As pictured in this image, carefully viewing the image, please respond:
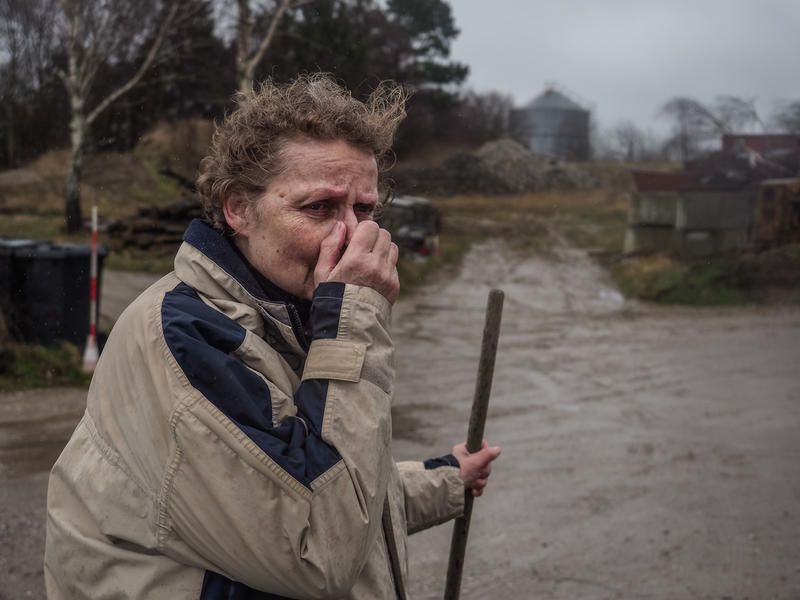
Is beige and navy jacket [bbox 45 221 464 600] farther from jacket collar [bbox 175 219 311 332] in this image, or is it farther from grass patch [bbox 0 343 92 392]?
grass patch [bbox 0 343 92 392]

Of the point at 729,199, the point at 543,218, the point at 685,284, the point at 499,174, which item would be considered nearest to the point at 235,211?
the point at 685,284

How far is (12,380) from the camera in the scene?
284 inches

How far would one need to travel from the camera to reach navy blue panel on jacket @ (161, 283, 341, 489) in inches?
58.3

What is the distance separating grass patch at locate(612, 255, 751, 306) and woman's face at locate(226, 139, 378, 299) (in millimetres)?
13544

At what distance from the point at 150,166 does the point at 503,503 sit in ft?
70.5

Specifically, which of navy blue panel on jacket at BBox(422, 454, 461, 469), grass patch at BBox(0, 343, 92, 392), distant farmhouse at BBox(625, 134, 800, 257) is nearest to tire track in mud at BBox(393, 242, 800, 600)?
navy blue panel on jacket at BBox(422, 454, 461, 469)

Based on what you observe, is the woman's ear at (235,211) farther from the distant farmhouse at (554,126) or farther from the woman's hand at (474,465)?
the distant farmhouse at (554,126)

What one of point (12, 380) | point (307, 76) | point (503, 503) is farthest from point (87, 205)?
point (307, 76)

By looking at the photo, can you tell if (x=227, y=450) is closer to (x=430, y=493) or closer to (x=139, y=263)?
(x=430, y=493)

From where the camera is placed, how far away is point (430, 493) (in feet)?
7.46

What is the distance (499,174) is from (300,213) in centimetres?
1923

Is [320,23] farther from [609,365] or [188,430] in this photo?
[188,430]

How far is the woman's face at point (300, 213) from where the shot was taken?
5.91 feet

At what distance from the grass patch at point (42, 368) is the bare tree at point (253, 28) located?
8155mm
